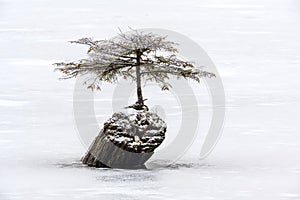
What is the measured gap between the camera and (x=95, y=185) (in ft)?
23.6

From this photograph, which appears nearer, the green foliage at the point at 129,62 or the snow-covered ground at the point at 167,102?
the snow-covered ground at the point at 167,102

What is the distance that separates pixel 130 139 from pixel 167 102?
3494 mm

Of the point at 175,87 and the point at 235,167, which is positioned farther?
the point at 175,87

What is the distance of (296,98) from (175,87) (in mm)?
1836

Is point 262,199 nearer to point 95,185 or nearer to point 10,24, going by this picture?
point 95,185

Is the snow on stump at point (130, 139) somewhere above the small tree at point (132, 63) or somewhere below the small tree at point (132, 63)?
below

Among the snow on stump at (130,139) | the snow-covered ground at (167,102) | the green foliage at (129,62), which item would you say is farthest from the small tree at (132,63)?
the snow-covered ground at (167,102)

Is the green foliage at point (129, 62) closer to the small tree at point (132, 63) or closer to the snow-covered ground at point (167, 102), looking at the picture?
the small tree at point (132, 63)

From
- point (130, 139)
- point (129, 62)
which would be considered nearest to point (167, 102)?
point (129, 62)

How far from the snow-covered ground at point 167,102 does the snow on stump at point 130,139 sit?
16cm

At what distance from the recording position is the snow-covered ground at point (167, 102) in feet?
23.8

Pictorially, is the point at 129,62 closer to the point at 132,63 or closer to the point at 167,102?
the point at 132,63

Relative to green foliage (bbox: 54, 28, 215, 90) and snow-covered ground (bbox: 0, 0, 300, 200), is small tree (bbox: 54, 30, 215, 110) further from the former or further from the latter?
snow-covered ground (bbox: 0, 0, 300, 200)

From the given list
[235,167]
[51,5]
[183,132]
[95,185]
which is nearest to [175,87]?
[183,132]
